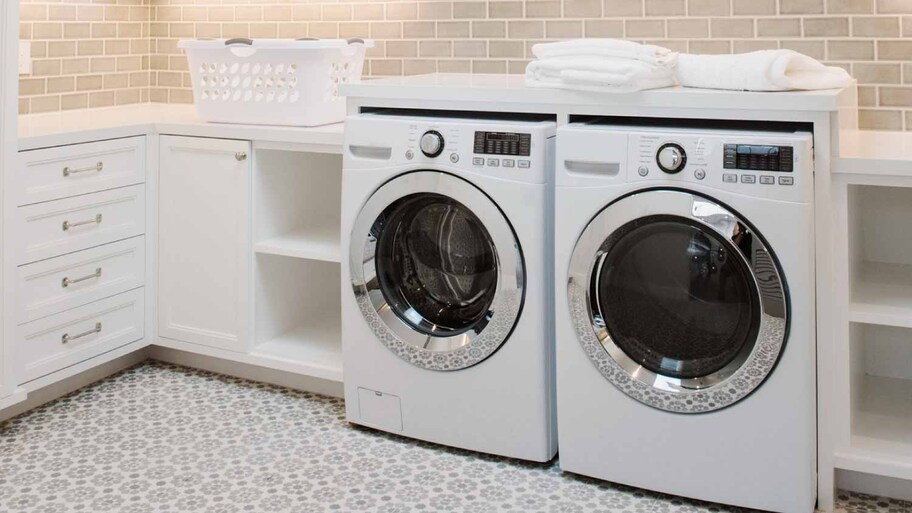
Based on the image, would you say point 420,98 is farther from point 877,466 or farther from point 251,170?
point 877,466

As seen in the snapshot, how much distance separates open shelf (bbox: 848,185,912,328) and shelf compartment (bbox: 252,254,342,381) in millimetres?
1483

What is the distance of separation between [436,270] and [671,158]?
2.29 ft

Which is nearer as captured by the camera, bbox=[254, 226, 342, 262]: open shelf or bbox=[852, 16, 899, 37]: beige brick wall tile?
bbox=[852, 16, 899, 37]: beige brick wall tile

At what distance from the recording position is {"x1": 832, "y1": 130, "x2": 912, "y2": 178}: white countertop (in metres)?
1.90

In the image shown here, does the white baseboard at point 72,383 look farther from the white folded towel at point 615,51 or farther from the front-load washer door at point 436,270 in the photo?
the white folded towel at point 615,51

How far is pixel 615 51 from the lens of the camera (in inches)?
83.0

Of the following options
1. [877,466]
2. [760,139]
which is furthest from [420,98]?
[877,466]

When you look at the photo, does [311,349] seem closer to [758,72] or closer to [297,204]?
[297,204]

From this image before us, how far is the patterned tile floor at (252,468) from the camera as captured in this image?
210 centimetres

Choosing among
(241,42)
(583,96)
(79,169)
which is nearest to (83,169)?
(79,169)

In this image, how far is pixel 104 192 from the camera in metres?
2.72

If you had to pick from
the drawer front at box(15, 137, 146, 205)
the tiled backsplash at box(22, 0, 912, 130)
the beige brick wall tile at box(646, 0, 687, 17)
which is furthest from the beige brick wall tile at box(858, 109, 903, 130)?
the drawer front at box(15, 137, 146, 205)

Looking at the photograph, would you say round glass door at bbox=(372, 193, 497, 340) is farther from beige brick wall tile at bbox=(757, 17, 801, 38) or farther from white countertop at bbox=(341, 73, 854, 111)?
beige brick wall tile at bbox=(757, 17, 801, 38)

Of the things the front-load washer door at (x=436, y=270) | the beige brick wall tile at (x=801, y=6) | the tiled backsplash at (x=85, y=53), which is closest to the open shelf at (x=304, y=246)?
the front-load washer door at (x=436, y=270)
